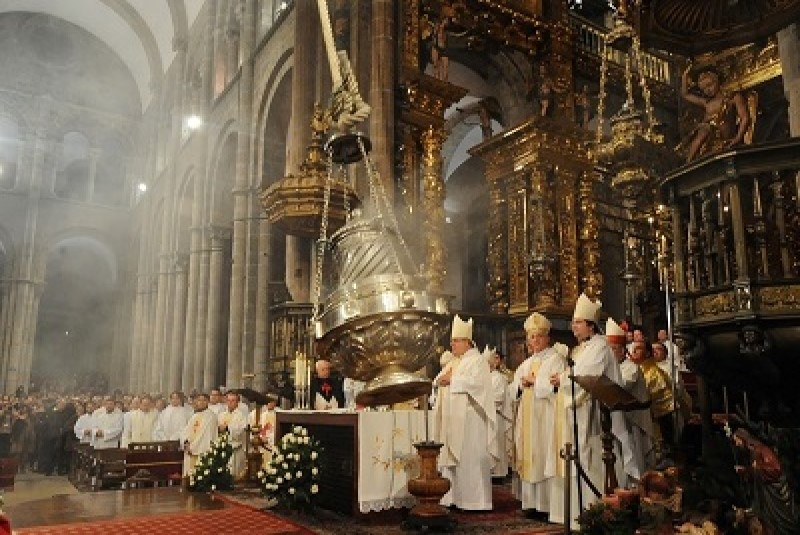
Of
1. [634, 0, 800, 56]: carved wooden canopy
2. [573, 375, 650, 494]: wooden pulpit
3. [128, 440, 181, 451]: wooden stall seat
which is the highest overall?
[634, 0, 800, 56]: carved wooden canopy

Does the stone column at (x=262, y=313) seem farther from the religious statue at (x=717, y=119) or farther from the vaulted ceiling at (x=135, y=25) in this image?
the vaulted ceiling at (x=135, y=25)

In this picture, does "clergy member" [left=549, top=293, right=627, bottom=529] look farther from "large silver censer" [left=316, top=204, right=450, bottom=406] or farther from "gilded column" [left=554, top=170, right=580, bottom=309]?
"gilded column" [left=554, top=170, right=580, bottom=309]

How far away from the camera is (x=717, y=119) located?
33.6 feet

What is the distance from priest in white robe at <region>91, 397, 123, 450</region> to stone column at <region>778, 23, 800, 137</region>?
43.5ft

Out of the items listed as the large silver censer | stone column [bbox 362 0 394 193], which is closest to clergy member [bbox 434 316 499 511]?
the large silver censer

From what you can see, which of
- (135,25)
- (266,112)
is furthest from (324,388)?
(135,25)

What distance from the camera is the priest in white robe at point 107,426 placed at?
14.3 m

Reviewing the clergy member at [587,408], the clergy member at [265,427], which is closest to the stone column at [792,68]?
the clergy member at [587,408]

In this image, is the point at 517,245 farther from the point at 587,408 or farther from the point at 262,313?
the point at 587,408

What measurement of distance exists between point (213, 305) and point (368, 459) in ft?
38.7

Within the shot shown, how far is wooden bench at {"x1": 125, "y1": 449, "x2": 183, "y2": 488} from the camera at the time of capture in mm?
9375

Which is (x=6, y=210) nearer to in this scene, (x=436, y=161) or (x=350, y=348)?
(x=436, y=161)

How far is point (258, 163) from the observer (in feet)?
46.5

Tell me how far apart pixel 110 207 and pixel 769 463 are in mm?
29636
